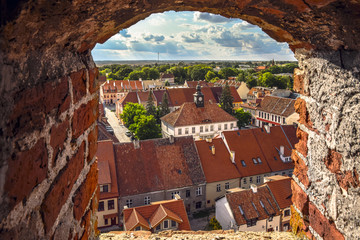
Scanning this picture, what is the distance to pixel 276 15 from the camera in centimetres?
208

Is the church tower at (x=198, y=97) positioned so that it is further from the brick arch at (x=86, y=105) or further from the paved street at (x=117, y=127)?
the brick arch at (x=86, y=105)

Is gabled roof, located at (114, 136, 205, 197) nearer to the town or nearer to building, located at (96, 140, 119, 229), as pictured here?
the town

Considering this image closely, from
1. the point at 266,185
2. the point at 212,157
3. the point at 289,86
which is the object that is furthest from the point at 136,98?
the point at 289,86

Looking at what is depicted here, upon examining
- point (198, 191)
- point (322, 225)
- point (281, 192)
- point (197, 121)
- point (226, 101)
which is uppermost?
point (322, 225)

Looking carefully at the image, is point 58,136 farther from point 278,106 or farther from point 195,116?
point 278,106

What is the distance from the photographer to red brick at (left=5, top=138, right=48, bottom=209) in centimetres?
118

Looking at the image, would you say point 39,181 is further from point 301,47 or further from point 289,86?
point 289,86

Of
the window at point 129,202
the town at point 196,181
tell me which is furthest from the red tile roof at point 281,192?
the window at point 129,202

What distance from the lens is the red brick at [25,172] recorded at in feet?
3.88

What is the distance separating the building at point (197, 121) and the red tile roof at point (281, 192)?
1433 centimetres

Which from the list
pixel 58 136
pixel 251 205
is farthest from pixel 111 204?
pixel 58 136

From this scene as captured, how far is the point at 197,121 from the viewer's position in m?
32.2

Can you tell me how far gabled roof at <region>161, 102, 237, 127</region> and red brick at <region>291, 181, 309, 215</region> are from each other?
2830 centimetres

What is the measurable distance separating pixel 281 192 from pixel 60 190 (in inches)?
678
